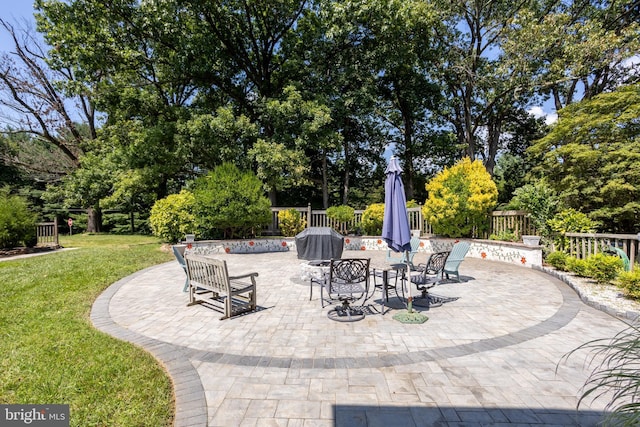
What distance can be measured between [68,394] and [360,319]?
3.75 meters

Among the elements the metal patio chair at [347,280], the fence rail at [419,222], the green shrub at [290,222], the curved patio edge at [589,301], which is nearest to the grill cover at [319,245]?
the metal patio chair at [347,280]

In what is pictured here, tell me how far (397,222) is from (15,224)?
1490 centimetres

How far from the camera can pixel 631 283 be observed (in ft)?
18.1

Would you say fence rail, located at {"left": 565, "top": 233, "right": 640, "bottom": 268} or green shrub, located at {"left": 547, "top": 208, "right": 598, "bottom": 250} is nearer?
fence rail, located at {"left": 565, "top": 233, "right": 640, "bottom": 268}

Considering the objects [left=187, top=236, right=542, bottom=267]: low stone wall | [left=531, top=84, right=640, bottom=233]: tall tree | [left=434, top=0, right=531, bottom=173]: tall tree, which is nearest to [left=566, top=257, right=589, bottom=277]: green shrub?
[left=187, top=236, right=542, bottom=267]: low stone wall

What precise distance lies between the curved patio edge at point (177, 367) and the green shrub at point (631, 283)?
714cm

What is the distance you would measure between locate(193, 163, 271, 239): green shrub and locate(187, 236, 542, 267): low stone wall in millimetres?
794

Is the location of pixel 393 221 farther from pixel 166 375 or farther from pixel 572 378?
pixel 166 375

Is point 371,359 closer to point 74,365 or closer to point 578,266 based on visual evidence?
point 74,365

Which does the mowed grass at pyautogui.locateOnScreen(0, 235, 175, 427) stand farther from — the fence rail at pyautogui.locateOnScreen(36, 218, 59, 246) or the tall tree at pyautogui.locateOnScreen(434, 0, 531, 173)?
the tall tree at pyautogui.locateOnScreen(434, 0, 531, 173)

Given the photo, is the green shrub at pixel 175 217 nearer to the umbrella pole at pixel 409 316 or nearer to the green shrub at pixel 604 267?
the umbrella pole at pixel 409 316

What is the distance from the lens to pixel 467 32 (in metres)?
19.3

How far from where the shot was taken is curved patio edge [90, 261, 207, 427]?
8.91 ft

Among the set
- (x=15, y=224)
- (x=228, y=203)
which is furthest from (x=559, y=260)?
(x=15, y=224)
